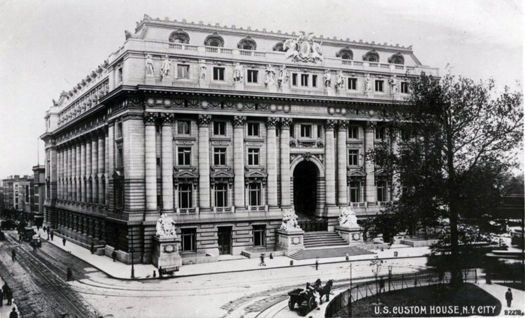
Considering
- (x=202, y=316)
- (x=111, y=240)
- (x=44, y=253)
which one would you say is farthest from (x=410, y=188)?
(x=44, y=253)

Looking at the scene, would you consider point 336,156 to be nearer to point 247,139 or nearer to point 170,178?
point 247,139

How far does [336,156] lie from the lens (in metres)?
57.0

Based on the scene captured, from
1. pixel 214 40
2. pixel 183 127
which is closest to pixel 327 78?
pixel 214 40

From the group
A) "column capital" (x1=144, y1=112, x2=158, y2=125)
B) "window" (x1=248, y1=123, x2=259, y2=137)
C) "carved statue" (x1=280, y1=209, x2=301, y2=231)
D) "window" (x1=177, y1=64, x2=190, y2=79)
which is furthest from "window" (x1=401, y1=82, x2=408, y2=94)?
"column capital" (x1=144, y1=112, x2=158, y2=125)

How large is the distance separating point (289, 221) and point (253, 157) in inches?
300

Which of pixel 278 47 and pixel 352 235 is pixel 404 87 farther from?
pixel 352 235

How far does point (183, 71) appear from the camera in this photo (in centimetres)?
4988

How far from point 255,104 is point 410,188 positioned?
23814 mm

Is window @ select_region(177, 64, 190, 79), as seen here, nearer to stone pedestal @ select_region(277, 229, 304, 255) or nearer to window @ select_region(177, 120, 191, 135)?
window @ select_region(177, 120, 191, 135)

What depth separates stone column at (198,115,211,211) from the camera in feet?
165

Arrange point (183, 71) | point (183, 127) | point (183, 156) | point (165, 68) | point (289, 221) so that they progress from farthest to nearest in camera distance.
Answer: point (289, 221)
point (183, 127)
point (183, 156)
point (183, 71)
point (165, 68)

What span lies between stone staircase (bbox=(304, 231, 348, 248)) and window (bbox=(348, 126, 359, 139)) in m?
11.3

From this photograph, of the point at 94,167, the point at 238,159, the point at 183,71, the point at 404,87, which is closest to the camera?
the point at 183,71

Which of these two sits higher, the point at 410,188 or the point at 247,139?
the point at 247,139
